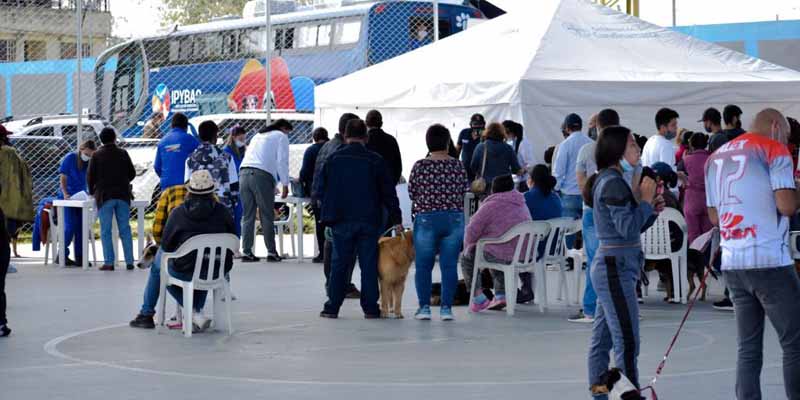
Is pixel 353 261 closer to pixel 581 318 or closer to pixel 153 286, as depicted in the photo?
pixel 153 286

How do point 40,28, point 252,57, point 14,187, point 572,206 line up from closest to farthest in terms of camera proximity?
1. point 572,206
2. point 14,187
3. point 40,28
4. point 252,57

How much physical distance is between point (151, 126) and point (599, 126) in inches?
910

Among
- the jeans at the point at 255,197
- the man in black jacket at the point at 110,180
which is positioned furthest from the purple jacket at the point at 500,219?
the jeans at the point at 255,197

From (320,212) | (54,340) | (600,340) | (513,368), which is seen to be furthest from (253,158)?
(600,340)

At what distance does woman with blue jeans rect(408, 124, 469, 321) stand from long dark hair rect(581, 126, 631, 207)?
177 inches

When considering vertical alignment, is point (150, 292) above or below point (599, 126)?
below

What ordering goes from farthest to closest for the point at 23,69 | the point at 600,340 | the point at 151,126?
the point at 151,126 < the point at 23,69 < the point at 600,340

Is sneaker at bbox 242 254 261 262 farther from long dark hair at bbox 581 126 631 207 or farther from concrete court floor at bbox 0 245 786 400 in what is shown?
long dark hair at bbox 581 126 631 207

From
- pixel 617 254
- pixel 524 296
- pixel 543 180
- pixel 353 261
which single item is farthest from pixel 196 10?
pixel 617 254

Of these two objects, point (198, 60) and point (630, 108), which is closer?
point (630, 108)

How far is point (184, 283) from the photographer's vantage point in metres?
11.5

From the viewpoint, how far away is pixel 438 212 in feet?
40.8

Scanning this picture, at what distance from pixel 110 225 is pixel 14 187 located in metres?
1.29

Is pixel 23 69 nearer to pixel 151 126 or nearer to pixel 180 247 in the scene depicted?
pixel 151 126
